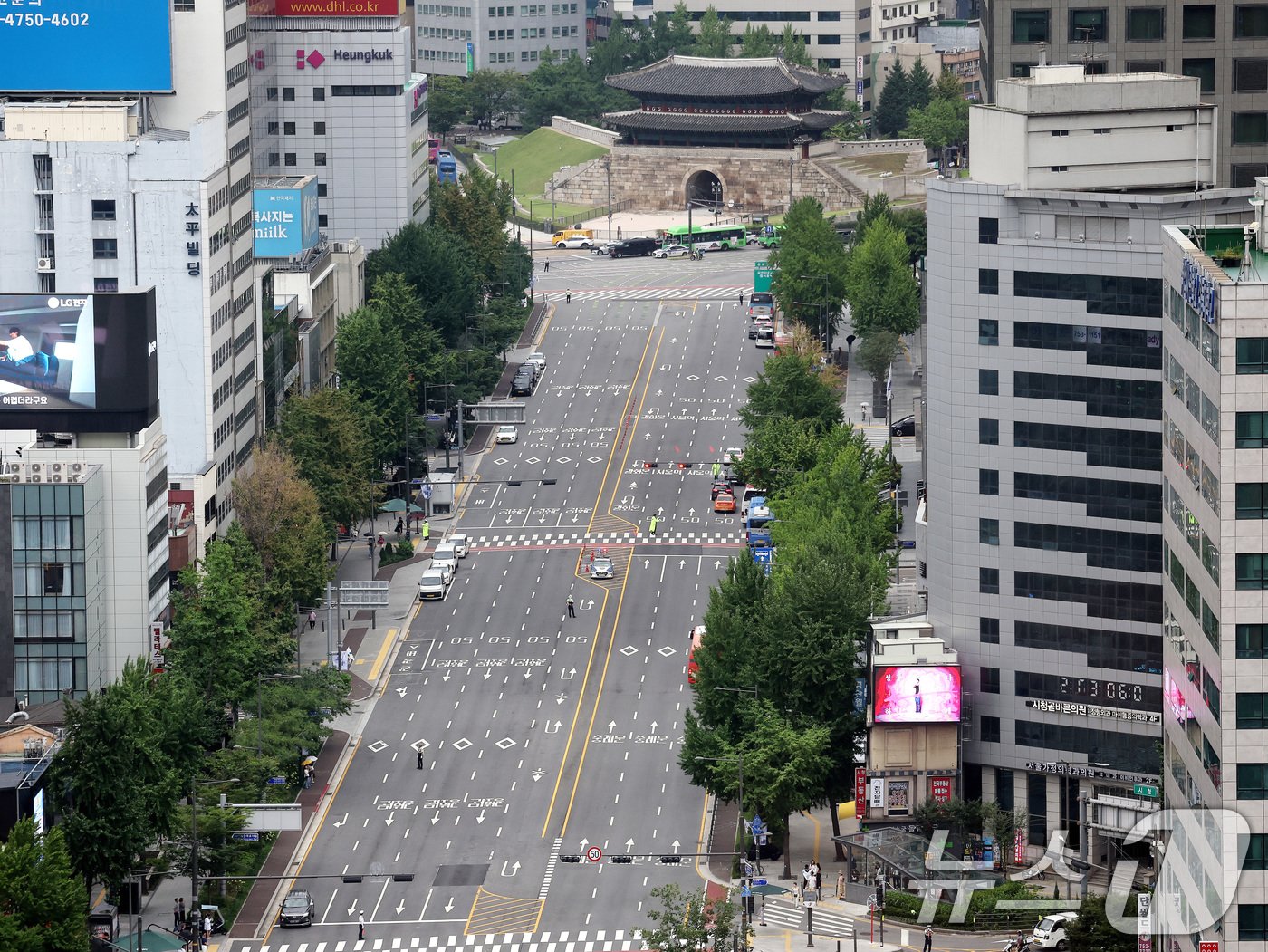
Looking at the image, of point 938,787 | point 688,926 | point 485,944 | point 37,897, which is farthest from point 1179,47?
point 37,897

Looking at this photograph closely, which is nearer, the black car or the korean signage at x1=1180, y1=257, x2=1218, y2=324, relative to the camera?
the korean signage at x1=1180, y1=257, x2=1218, y2=324

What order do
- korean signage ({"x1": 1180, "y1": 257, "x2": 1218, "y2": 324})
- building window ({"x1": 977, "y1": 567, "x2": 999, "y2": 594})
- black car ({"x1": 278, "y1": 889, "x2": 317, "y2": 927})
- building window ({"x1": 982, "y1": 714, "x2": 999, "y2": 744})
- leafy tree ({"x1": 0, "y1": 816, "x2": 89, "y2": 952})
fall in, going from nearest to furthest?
1. korean signage ({"x1": 1180, "y1": 257, "x2": 1218, "y2": 324})
2. leafy tree ({"x1": 0, "y1": 816, "x2": 89, "y2": 952})
3. black car ({"x1": 278, "y1": 889, "x2": 317, "y2": 927})
4. building window ({"x1": 977, "y1": 567, "x2": 999, "y2": 594})
5. building window ({"x1": 982, "y1": 714, "x2": 999, "y2": 744})

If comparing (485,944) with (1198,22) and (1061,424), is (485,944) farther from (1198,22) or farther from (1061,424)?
(1198,22)

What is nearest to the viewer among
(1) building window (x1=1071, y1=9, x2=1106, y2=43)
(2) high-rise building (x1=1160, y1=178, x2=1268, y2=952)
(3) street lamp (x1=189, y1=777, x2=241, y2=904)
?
(2) high-rise building (x1=1160, y1=178, x2=1268, y2=952)

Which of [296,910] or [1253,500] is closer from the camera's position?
[1253,500]

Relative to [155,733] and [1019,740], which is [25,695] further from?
[1019,740]

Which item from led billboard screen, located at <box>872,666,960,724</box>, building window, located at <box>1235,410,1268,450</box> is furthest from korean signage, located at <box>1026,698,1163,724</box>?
building window, located at <box>1235,410,1268,450</box>

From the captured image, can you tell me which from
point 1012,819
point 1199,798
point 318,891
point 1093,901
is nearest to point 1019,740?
point 1012,819

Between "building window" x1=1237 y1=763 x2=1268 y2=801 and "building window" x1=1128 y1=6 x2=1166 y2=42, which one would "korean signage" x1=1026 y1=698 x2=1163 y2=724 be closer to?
"building window" x1=1128 y1=6 x2=1166 y2=42
